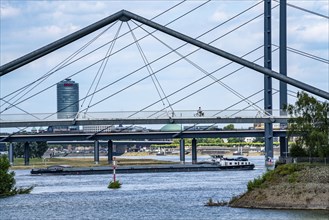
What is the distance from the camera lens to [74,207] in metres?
77.4

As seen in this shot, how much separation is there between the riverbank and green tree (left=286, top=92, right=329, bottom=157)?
1073cm

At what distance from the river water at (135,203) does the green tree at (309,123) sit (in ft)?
21.4

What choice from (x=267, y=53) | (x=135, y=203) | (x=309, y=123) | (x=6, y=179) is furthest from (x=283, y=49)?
(x=135, y=203)

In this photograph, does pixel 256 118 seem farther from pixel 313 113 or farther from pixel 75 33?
pixel 75 33

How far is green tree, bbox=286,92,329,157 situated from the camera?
84312mm

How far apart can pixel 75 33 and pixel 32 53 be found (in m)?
2.89

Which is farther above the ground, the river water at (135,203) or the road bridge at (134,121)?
the road bridge at (134,121)

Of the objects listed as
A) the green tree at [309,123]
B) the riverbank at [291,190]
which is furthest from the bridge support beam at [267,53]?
the riverbank at [291,190]

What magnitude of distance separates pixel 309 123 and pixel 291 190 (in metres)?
18.3

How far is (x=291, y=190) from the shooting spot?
226 ft

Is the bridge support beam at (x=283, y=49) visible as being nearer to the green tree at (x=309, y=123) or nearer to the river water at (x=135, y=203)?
the river water at (x=135, y=203)

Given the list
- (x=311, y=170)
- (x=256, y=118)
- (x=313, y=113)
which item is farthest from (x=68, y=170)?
(x=311, y=170)

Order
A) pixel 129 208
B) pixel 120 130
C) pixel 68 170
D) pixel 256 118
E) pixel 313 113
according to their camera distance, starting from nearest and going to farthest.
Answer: pixel 129 208 < pixel 313 113 < pixel 256 118 < pixel 68 170 < pixel 120 130

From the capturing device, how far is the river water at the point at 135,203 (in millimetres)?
67875
